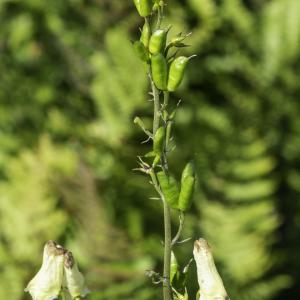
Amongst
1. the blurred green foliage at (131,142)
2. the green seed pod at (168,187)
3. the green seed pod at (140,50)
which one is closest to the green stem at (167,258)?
the green seed pod at (168,187)

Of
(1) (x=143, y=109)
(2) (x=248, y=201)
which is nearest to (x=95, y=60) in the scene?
(1) (x=143, y=109)

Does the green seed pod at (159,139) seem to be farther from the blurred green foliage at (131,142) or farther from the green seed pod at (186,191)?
the blurred green foliage at (131,142)

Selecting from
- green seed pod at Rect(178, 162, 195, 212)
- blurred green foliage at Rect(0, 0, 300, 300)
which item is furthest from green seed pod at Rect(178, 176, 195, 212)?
blurred green foliage at Rect(0, 0, 300, 300)

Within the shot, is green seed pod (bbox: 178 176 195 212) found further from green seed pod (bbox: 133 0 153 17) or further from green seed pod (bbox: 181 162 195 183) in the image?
green seed pod (bbox: 133 0 153 17)

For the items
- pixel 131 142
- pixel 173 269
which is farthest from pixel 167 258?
pixel 131 142

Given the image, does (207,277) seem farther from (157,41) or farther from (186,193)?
(157,41)
